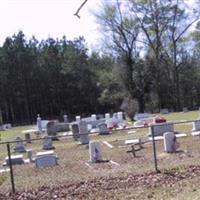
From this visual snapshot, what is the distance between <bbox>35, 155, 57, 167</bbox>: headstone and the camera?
1869 cm

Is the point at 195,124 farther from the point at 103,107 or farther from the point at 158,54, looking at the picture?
the point at 103,107

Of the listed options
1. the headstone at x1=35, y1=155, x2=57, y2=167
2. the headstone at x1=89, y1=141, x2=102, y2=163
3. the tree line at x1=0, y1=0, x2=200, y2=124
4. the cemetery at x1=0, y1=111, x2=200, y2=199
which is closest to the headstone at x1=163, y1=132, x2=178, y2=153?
the cemetery at x1=0, y1=111, x2=200, y2=199

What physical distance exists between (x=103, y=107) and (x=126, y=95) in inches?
820

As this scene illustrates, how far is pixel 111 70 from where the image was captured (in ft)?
267

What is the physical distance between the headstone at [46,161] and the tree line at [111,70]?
106 feet

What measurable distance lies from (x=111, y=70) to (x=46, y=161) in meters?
63.1

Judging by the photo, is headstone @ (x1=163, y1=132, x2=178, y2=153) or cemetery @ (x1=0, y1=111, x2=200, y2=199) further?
headstone @ (x1=163, y1=132, x2=178, y2=153)

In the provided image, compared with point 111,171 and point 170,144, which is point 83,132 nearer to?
point 170,144

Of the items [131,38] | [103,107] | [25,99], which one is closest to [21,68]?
[25,99]

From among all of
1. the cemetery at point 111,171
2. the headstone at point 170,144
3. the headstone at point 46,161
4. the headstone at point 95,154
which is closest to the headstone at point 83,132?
the cemetery at point 111,171

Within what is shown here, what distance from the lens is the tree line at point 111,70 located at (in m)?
75.6

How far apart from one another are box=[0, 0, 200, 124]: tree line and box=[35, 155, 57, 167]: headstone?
32.4 meters

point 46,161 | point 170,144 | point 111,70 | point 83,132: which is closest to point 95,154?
point 46,161

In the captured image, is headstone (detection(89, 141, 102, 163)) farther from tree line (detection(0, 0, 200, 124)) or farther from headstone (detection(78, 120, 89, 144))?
tree line (detection(0, 0, 200, 124))
